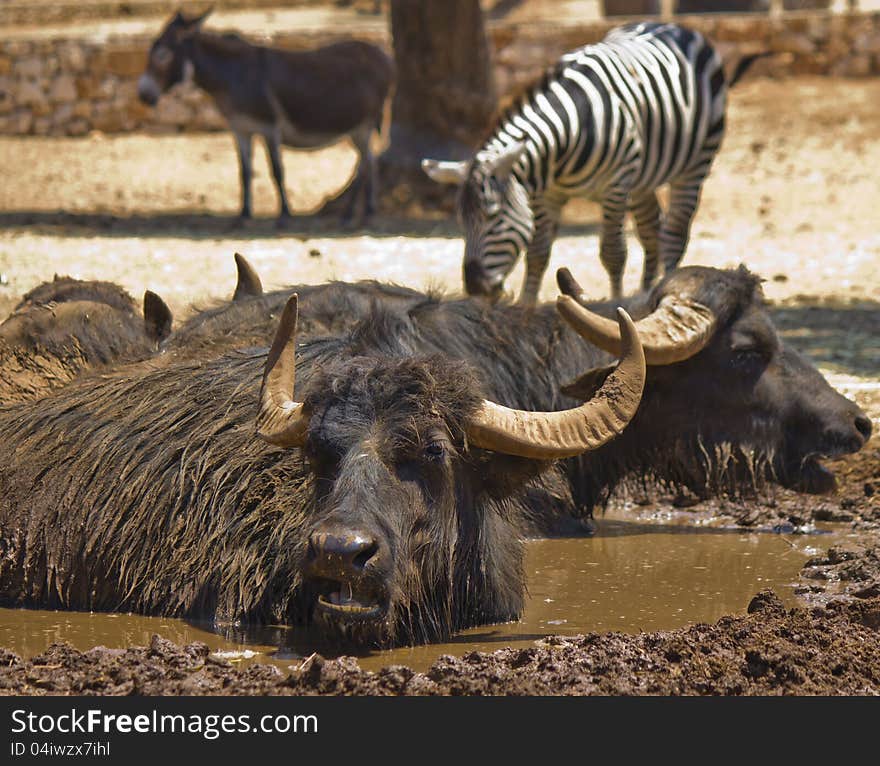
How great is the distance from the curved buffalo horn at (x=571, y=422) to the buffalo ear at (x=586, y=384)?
1.10m

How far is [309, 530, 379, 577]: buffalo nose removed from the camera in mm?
5125

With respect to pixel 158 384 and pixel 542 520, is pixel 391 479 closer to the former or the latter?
pixel 158 384

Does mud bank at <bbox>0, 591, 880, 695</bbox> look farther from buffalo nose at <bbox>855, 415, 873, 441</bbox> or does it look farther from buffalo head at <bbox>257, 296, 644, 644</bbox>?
buffalo nose at <bbox>855, 415, 873, 441</bbox>

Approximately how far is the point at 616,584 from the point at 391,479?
1807 millimetres

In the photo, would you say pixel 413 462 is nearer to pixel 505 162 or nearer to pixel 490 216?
pixel 490 216

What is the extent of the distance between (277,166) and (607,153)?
6.60 m

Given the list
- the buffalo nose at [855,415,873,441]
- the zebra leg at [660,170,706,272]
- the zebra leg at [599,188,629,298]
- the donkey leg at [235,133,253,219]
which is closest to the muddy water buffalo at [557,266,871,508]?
the buffalo nose at [855,415,873,441]

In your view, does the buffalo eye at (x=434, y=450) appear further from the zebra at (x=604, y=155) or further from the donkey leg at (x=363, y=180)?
the donkey leg at (x=363, y=180)

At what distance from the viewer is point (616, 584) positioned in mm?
6945

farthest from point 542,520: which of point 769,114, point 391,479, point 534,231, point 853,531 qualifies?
point 769,114

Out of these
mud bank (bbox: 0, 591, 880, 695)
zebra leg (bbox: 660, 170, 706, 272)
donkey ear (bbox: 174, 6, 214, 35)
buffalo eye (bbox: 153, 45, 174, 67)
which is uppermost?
donkey ear (bbox: 174, 6, 214, 35)

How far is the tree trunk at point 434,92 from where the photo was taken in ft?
62.1

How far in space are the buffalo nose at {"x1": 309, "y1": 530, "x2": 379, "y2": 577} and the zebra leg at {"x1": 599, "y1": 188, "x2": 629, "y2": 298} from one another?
25.4 feet

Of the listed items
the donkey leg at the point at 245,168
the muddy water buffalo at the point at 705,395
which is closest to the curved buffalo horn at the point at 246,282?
the muddy water buffalo at the point at 705,395
